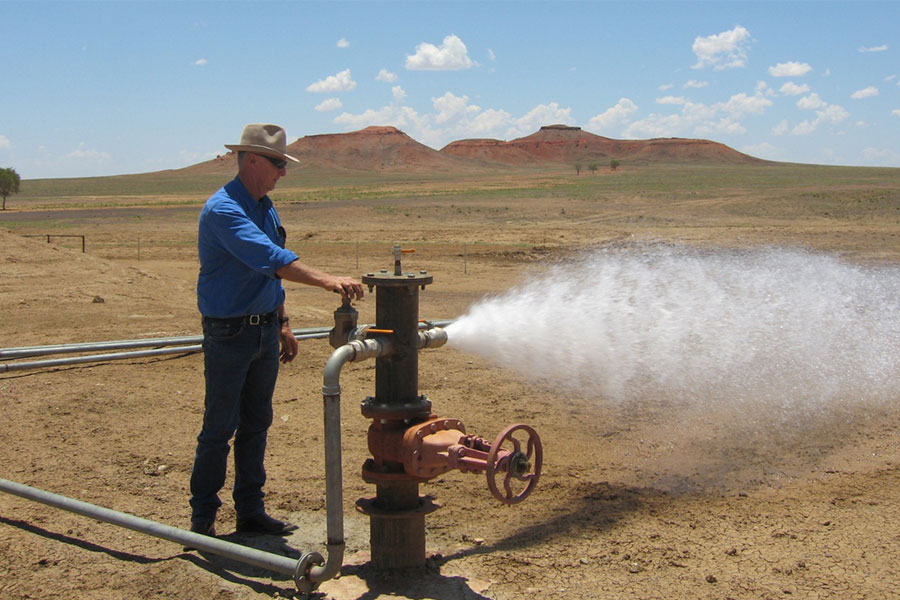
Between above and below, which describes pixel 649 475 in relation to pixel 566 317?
below

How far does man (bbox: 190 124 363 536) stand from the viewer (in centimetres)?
357

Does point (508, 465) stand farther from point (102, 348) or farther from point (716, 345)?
point (102, 348)

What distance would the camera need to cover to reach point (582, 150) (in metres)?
191

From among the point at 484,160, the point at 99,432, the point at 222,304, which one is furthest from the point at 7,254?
the point at 484,160

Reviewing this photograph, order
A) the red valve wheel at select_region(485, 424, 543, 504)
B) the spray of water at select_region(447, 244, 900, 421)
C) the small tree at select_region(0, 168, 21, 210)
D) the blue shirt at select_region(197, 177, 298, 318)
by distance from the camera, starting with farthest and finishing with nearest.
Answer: the small tree at select_region(0, 168, 21, 210) → the spray of water at select_region(447, 244, 900, 421) → the blue shirt at select_region(197, 177, 298, 318) → the red valve wheel at select_region(485, 424, 543, 504)

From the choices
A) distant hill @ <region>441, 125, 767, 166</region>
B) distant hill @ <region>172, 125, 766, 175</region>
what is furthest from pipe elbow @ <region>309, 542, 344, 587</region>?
distant hill @ <region>441, 125, 767, 166</region>

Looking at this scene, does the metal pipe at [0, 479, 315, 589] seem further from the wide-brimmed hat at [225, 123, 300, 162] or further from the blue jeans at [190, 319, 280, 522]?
the wide-brimmed hat at [225, 123, 300, 162]

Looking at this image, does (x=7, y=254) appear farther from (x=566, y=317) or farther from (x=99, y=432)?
(x=566, y=317)

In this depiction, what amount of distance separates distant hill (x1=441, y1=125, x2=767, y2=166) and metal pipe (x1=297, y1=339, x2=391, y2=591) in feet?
564

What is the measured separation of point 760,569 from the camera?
3.66 metres

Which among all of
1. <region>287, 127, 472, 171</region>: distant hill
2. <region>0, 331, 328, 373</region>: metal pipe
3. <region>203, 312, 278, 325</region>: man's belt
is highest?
<region>287, 127, 472, 171</region>: distant hill

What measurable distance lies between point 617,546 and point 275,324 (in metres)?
1.91

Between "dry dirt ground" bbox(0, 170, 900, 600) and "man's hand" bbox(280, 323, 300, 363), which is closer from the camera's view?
"dry dirt ground" bbox(0, 170, 900, 600)

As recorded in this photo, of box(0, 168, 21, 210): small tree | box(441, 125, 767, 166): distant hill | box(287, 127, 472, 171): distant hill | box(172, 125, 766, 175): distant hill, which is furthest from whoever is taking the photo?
box(441, 125, 767, 166): distant hill
